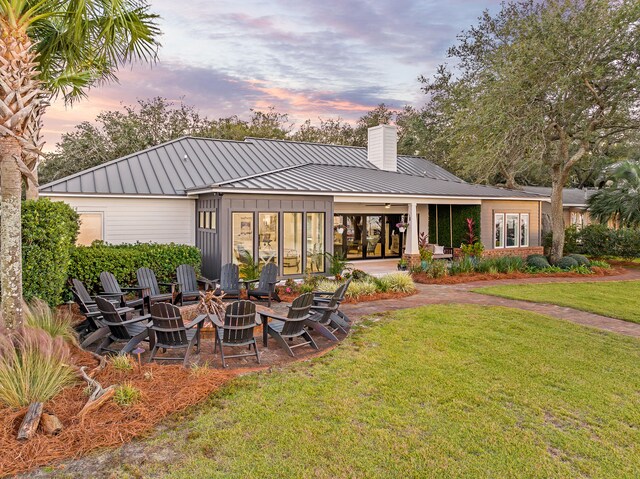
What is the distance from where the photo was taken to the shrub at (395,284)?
11.9 meters

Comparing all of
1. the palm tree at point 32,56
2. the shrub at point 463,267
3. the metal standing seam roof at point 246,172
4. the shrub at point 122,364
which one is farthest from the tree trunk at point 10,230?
the shrub at point 463,267

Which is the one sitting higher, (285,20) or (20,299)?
(285,20)

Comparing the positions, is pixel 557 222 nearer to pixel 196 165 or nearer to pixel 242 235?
pixel 242 235

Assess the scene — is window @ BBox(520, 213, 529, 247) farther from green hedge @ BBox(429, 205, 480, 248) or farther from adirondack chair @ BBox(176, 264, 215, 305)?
adirondack chair @ BBox(176, 264, 215, 305)

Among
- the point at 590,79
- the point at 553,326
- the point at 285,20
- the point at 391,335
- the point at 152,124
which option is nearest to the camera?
the point at 391,335

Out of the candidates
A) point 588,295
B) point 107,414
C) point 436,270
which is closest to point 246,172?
point 436,270

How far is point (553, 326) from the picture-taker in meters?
8.43

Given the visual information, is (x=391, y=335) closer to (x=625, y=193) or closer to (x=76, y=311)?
(x=76, y=311)

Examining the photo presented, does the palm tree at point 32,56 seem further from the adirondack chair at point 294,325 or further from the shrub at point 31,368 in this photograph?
the adirondack chair at point 294,325

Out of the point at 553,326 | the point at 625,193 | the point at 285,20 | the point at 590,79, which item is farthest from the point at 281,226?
the point at 625,193

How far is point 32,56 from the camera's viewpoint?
584 cm

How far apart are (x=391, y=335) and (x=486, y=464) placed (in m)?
3.96

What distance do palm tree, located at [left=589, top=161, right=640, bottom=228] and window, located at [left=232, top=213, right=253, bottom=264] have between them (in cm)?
1674

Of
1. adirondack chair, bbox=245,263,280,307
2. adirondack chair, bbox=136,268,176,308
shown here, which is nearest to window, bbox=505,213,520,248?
adirondack chair, bbox=245,263,280,307
